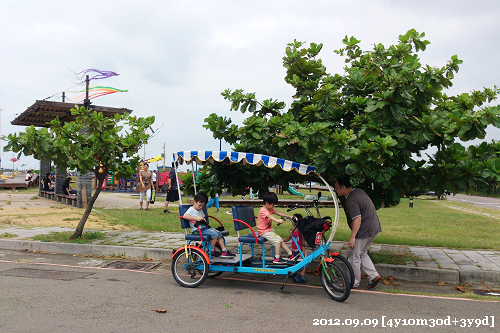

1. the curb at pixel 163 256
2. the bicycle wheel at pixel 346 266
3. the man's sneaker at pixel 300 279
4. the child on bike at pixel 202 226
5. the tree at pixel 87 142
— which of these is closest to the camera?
the bicycle wheel at pixel 346 266

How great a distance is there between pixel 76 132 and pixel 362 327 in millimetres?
7774

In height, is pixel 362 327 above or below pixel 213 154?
below

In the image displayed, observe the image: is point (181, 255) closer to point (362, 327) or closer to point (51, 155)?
point (362, 327)

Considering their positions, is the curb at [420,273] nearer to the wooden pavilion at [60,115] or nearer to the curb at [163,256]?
the curb at [163,256]

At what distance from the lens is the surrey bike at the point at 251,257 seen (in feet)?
20.2

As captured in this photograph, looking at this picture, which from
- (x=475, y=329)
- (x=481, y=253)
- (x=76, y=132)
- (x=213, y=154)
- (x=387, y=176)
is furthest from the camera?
(x=76, y=132)

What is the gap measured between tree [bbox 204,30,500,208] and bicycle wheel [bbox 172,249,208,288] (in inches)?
82.3

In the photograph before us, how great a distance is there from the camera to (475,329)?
188 inches

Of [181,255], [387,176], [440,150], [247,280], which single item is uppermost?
[440,150]

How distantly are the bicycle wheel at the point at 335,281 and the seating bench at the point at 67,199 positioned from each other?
1565 centimetres

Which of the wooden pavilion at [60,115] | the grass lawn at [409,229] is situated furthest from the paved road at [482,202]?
the wooden pavilion at [60,115]

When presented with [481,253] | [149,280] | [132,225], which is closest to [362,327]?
[149,280]

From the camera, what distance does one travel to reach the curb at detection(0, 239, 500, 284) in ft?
24.0

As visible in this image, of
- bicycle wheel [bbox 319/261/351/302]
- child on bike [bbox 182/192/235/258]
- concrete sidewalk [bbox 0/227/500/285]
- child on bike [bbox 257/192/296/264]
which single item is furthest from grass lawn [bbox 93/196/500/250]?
bicycle wheel [bbox 319/261/351/302]
